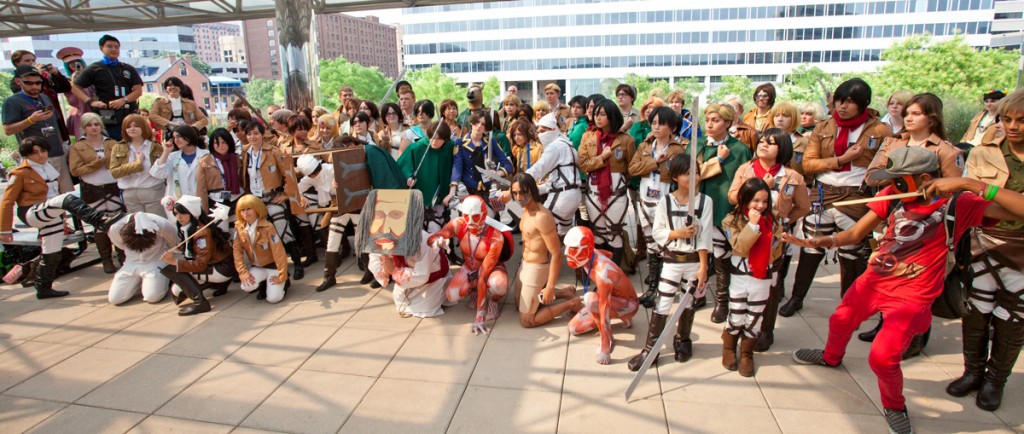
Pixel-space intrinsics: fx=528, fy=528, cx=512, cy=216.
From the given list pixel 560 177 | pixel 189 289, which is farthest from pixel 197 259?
pixel 560 177

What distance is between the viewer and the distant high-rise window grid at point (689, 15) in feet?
182

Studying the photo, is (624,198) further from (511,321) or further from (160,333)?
(160,333)

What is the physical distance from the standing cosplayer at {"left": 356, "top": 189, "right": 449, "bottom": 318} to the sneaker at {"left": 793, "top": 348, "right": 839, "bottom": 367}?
3021mm

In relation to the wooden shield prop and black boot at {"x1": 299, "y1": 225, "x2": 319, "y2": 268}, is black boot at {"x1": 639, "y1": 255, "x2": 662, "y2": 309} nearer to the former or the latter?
the wooden shield prop

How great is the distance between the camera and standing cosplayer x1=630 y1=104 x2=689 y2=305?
4621 mm

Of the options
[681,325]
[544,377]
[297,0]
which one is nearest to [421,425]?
[544,377]

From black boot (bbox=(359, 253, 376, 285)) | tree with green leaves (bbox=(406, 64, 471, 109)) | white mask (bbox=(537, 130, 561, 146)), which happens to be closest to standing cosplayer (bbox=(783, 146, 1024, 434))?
white mask (bbox=(537, 130, 561, 146))

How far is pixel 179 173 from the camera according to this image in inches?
229

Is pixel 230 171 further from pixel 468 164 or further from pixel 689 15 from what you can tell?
A: pixel 689 15

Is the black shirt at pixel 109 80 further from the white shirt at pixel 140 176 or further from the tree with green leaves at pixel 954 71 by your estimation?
the tree with green leaves at pixel 954 71

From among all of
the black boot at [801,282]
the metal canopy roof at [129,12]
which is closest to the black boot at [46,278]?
the metal canopy roof at [129,12]

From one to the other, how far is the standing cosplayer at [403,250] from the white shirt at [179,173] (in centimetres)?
232

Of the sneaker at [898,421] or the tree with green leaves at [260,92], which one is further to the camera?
the tree with green leaves at [260,92]

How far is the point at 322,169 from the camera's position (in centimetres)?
574
